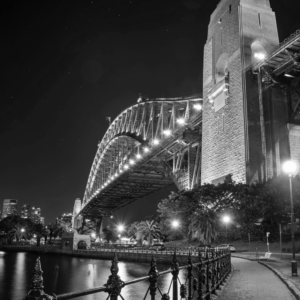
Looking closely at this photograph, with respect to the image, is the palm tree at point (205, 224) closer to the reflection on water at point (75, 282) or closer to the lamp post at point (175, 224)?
the reflection on water at point (75, 282)

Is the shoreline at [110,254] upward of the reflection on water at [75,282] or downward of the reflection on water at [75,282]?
upward

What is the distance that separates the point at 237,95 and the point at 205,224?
13696 mm

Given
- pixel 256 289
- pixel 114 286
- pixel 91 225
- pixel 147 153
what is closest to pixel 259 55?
pixel 147 153

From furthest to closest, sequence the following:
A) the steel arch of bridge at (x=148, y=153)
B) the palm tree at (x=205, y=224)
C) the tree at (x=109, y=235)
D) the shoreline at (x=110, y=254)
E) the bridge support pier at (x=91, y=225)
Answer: the tree at (x=109, y=235)
the bridge support pier at (x=91, y=225)
the steel arch of bridge at (x=148, y=153)
the shoreline at (x=110, y=254)
the palm tree at (x=205, y=224)

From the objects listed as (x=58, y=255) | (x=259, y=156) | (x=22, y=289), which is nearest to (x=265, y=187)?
(x=259, y=156)

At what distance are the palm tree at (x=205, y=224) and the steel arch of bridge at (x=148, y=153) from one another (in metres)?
13.5

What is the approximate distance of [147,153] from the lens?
66.6 meters

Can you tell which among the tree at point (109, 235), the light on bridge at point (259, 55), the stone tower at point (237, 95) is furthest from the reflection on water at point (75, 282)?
the tree at point (109, 235)

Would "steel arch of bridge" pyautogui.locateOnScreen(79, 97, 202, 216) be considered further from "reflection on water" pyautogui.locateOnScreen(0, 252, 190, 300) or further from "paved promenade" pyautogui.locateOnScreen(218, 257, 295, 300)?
"paved promenade" pyautogui.locateOnScreen(218, 257, 295, 300)

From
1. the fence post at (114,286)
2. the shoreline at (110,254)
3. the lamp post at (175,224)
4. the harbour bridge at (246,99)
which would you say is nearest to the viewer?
the fence post at (114,286)

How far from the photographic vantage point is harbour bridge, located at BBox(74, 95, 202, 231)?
5631cm

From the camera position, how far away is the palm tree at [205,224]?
3794 centimetres

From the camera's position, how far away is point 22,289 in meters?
33.3

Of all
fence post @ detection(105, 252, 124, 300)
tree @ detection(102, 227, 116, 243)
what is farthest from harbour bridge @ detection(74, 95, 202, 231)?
fence post @ detection(105, 252, 124, 300)
